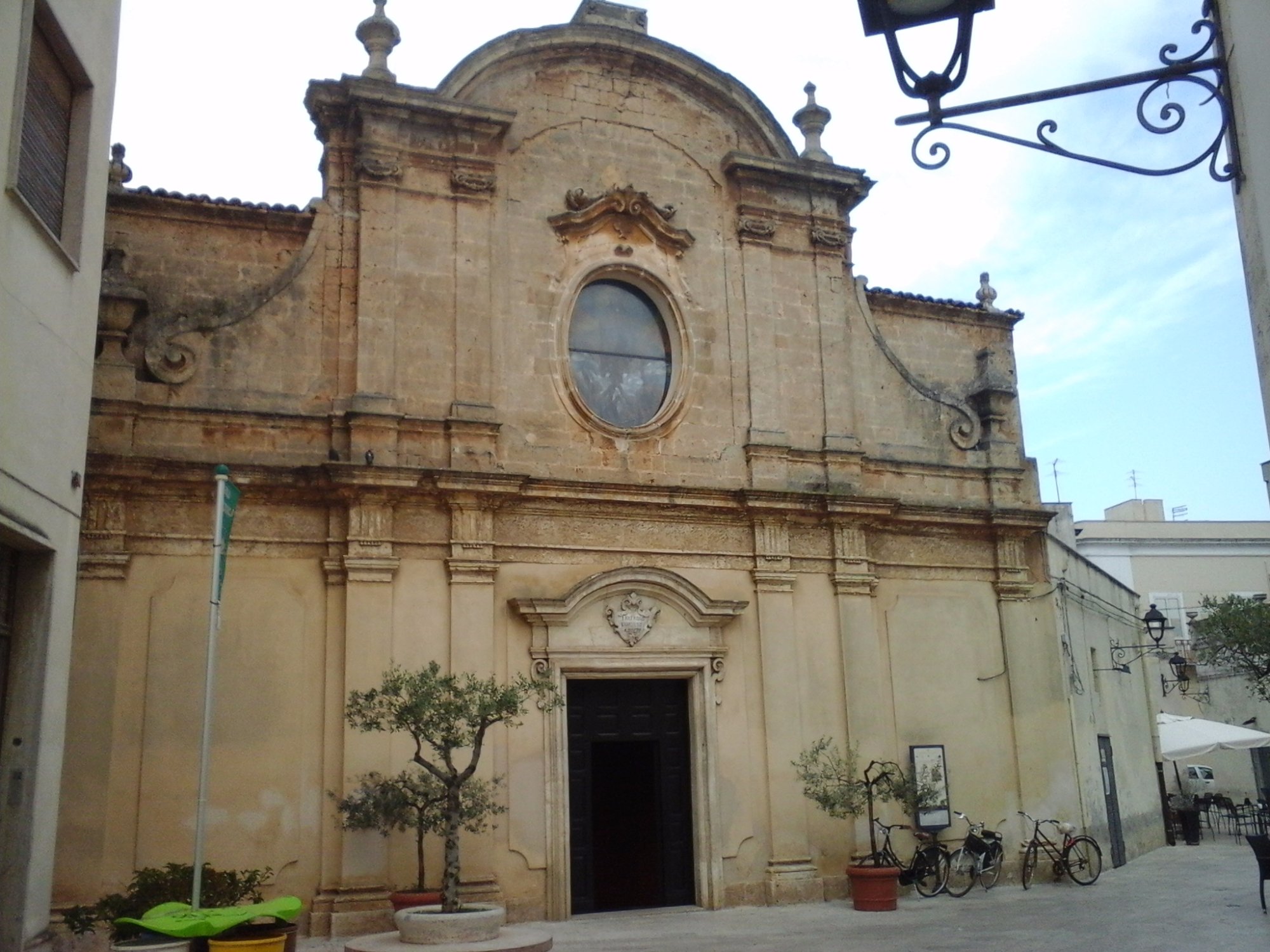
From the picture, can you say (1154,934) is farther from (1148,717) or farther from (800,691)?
(1148,717)

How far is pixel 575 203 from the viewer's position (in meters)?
16.5

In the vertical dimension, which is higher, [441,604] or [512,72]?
[512,72]

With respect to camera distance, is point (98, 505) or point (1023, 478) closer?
point (98, 505)

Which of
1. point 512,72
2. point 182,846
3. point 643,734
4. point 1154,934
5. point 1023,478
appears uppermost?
point 512,72

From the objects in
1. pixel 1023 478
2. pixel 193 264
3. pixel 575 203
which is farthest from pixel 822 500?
pixel 193 264

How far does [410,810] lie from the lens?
13.1 meters

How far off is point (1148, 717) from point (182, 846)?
1901cm

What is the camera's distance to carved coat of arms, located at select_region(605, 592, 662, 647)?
15.4 meters

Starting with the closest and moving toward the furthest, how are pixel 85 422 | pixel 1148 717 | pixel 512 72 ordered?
pixel 85 422 → pixel 512 72 → pixel 1148 717

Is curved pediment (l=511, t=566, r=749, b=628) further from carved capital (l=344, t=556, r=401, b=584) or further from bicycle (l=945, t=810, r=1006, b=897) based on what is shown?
bicycle (l=945, t=810, r=1006, b=897)

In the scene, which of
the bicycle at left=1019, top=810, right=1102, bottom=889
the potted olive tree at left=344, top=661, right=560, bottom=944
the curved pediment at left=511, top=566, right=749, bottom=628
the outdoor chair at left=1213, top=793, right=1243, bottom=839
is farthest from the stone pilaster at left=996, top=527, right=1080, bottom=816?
the outdoor chair at left=1213, top=793, right=1243, bottom=839

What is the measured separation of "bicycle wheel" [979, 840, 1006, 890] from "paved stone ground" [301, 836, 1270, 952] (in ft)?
0.45

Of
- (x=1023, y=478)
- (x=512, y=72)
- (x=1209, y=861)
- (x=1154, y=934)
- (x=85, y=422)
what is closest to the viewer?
(x=85, y=422)

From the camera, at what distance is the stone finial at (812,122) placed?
1852cm
